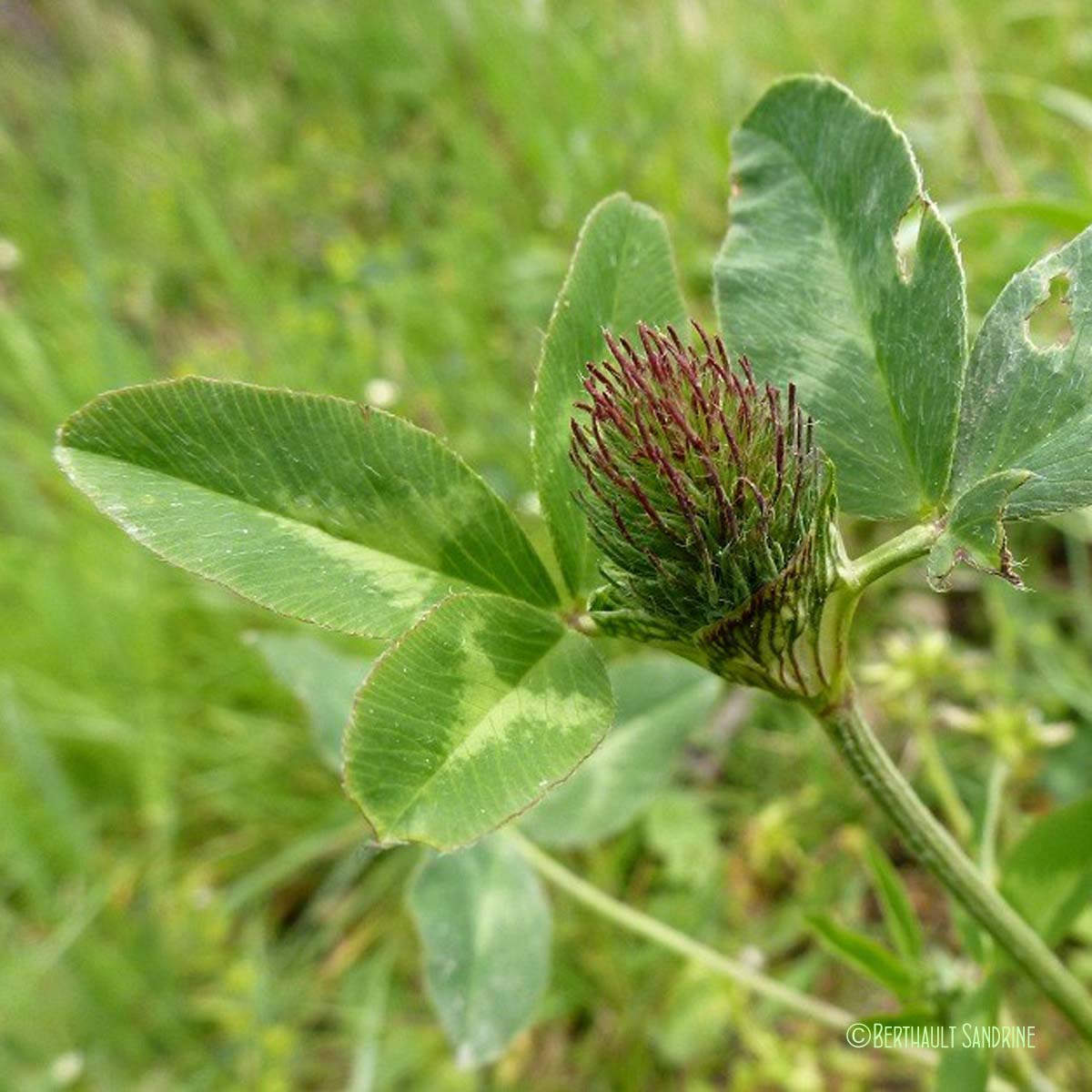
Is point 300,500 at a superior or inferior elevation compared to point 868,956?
superior

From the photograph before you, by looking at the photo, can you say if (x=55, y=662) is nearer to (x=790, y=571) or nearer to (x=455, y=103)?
(x=455, y=103)

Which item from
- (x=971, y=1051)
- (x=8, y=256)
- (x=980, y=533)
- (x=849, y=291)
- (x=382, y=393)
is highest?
(x=8, y=256)

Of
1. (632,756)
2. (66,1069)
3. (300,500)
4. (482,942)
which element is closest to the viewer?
(300,500)

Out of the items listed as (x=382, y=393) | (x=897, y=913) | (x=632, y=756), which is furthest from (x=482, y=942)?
(x=382, y=393)

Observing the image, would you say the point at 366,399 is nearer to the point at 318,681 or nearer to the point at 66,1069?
the point at 318,681

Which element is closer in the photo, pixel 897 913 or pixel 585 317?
pixel 585 317

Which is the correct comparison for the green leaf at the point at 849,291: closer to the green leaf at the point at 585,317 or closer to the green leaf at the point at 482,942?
the green leaf at the point at 585,317

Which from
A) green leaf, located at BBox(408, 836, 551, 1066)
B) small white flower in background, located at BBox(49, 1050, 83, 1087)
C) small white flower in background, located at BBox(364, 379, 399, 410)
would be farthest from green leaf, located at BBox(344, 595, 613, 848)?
small white flower in background, located at BBox(364, 379, 399, 410)
